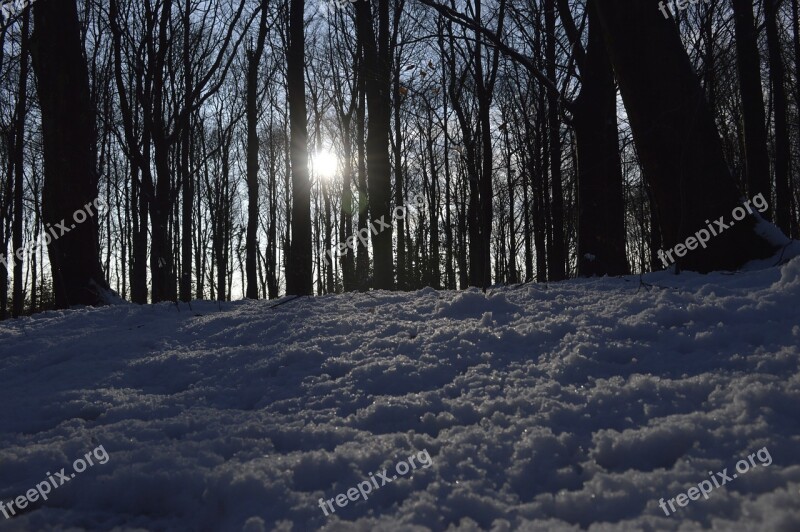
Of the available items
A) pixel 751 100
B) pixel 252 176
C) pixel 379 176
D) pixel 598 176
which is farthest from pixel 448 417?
pixel 252 176

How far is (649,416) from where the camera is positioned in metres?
1.90

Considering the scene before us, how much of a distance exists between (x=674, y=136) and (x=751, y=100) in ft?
17.9

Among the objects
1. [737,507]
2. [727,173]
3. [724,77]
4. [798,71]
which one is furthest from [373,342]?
[798,71]

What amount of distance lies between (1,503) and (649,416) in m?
2.27

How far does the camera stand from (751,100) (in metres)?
7.85

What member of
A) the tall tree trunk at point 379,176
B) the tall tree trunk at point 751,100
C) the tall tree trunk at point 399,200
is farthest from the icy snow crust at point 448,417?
the tall tree trunk at point 399,200

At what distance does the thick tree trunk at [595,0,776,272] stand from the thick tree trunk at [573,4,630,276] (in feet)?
5.65

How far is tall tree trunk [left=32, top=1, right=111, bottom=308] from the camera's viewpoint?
19.5 ft

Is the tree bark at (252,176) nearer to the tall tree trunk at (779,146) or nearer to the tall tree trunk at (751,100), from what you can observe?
the tall tree trunk at (751,100)

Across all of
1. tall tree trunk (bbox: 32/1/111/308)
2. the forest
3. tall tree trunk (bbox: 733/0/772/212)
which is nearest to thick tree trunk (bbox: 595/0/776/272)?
the forest

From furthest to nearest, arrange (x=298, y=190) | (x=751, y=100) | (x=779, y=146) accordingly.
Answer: (x=779, y=146), (x=298, y=190), (x=751, y=100)

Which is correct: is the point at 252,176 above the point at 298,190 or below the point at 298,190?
above

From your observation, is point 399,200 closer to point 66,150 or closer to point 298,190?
point 298,190

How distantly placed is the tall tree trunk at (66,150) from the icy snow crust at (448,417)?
283 cm
